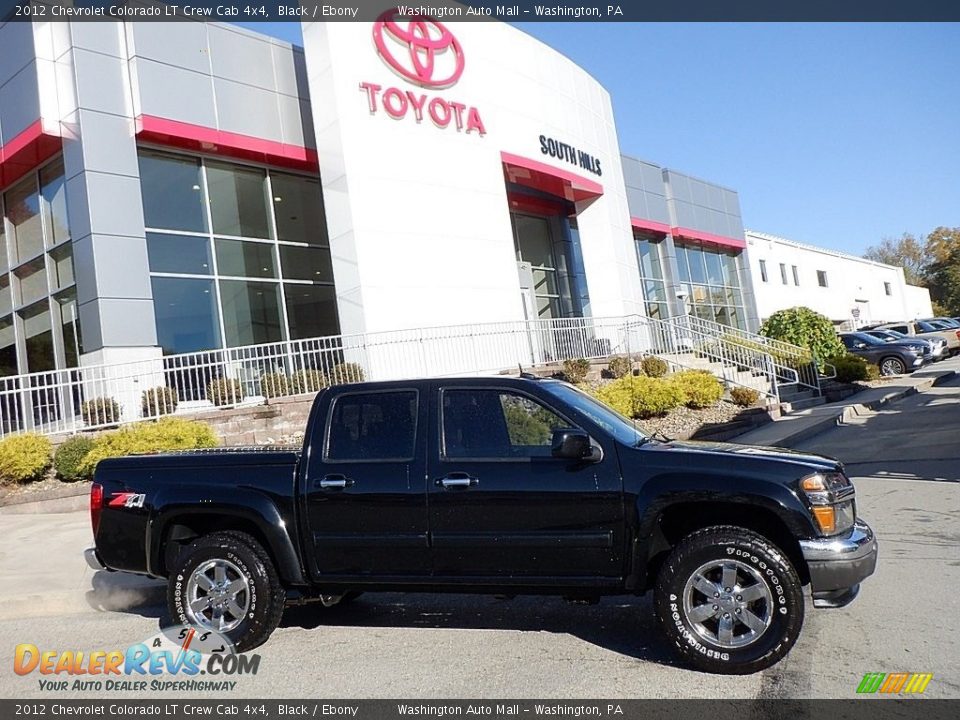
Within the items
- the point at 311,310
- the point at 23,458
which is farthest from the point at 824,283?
the point at 23,458

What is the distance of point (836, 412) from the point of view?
53.4 feet

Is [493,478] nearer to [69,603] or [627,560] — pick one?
[627,560]

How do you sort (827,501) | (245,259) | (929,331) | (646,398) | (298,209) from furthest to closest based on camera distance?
1. (929,331)
2. (298,209)
3. (245,259)
4. (646,398)
5. (827,501)

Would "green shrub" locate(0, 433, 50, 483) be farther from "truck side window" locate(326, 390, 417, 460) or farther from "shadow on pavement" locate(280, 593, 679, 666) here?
"truck side window" locate(326, 390, 417, 460)

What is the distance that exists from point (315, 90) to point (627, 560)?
55.2 feet

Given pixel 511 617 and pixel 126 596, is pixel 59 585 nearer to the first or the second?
pixel 126 596

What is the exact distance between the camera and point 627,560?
4.52 metres

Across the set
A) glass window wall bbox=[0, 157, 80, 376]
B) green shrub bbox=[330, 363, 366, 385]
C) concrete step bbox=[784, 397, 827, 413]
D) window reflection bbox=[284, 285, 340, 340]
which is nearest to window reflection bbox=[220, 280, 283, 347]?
window reflection bbox=[284, 285, 340, 340]

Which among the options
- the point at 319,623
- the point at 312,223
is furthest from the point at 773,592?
the point at 312,223

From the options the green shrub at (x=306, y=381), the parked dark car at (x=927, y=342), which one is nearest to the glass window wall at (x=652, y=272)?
the parked dark car at (x=927, y=342)

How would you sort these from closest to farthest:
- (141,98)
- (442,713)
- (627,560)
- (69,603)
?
(442,713) < (627,560) < (69,603) < (141,98)

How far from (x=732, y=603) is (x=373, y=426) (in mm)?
2407

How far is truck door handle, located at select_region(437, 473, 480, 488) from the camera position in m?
4.79

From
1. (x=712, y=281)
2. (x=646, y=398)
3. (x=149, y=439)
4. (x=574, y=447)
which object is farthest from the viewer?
(x=712, y=281)
